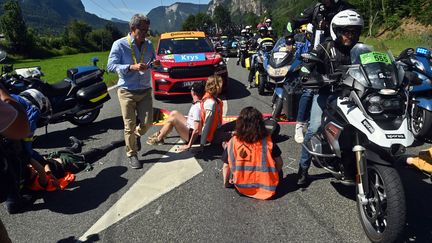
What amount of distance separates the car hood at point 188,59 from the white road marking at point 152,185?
3920 mm

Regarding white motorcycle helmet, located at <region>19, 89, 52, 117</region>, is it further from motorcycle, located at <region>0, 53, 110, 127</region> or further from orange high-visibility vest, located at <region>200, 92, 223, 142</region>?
orange high-visibility vest, located at <region>200, 92, 223, 142</region>

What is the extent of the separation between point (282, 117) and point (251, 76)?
3.99 metres

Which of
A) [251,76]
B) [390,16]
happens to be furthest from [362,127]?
[390,16]

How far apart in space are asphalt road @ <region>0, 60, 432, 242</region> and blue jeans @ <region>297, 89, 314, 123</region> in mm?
787

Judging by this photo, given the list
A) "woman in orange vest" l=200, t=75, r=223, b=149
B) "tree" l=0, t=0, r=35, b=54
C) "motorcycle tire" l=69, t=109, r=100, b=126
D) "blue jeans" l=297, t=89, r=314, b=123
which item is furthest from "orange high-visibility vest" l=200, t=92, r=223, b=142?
"tree" l=0, t=0, r=35, b=54

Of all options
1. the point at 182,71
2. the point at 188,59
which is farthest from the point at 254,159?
the point at 188,59

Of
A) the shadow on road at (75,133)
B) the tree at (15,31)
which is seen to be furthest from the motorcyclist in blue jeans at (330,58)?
the tree at (15,31)

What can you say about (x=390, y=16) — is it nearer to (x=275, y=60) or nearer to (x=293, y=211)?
(x=275, y=60)

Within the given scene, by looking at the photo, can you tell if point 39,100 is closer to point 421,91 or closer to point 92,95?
point 92,95

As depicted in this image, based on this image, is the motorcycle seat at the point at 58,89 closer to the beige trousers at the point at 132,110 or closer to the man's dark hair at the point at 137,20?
the beige trousers at the point at 132,110

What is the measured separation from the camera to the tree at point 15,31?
198ft

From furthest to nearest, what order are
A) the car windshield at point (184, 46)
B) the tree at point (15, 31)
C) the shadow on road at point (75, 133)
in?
the tree at point (15, 31)
the car windshield at point (184, 46)
the shadow on road at point (75, 133)

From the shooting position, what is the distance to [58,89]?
6.71 m

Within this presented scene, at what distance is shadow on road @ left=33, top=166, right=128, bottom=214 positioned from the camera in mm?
3990
